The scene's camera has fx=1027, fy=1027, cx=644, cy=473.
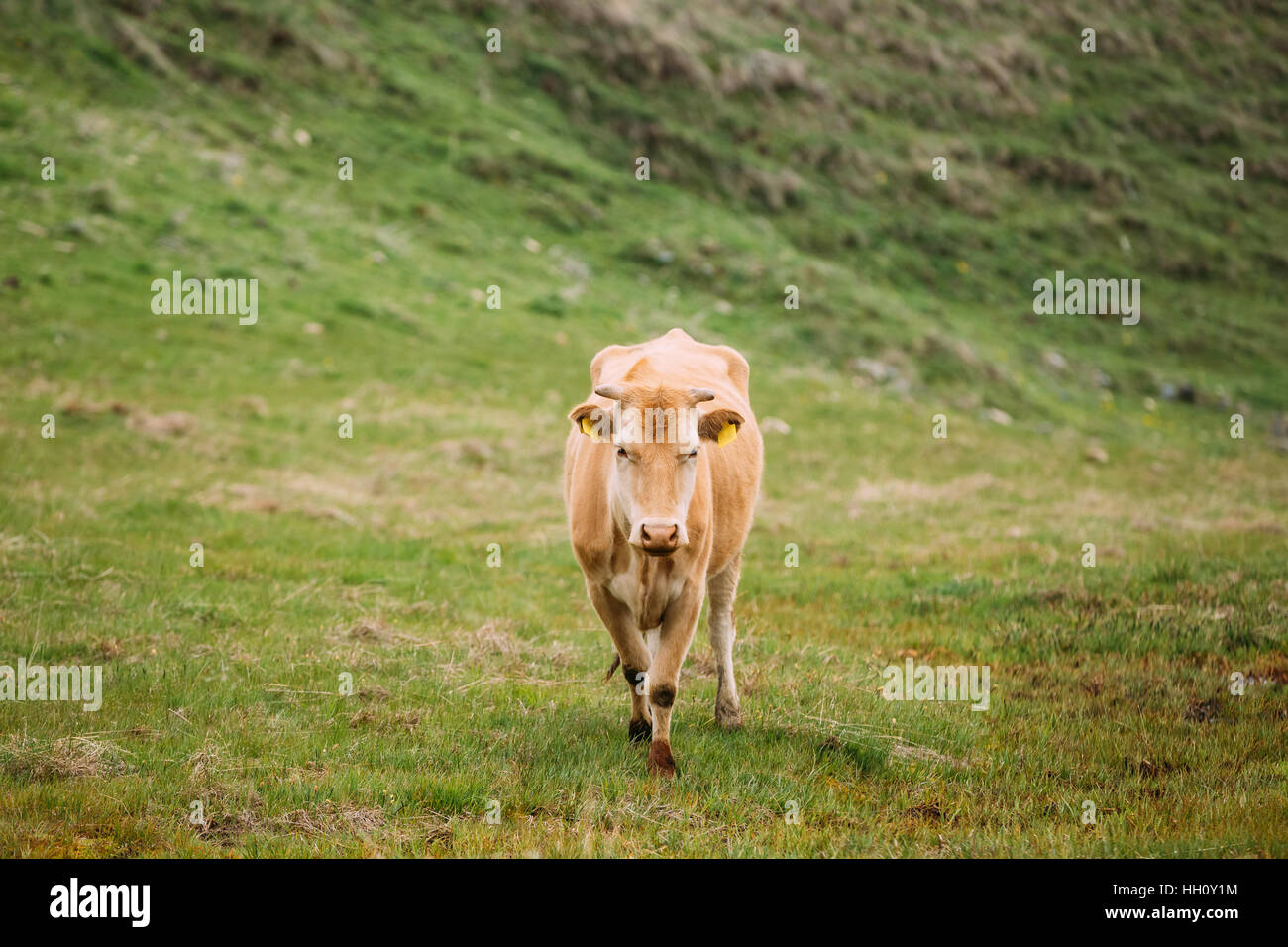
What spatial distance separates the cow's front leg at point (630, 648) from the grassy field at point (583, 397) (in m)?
0.31

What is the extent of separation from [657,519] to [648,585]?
2.94ft

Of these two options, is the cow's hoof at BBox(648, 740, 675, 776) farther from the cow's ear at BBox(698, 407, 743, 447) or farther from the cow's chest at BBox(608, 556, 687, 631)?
the cow's ear at BBox(698, 407, 743, 447)

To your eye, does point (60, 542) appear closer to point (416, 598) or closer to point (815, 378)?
point (416, 598)

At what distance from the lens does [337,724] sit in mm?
7410

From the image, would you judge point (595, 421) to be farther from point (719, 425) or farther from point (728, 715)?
point (728, 715)

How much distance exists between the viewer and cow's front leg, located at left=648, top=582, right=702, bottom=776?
6.83m

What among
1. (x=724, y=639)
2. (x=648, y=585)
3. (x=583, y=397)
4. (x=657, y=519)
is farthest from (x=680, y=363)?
(x=583, y=397)

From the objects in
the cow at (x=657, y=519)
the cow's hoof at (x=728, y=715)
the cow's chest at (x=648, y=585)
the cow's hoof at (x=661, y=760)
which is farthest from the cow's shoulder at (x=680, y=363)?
the cow's hoof at (x=661, y=760)

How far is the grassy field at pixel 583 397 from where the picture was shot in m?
6.59

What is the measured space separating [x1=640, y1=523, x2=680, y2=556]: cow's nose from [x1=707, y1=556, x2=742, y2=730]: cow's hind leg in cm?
218

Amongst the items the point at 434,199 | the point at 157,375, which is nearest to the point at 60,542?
the point at 157,375

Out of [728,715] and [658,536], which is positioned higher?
[658,536]

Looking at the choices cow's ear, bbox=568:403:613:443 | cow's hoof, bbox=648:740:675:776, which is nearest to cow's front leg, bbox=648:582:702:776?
cow's hoof, bbox=648:740:675:776

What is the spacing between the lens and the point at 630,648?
24.4 ft
